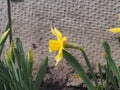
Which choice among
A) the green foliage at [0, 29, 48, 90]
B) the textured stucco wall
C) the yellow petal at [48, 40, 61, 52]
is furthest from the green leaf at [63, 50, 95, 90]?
the textured stucco wall

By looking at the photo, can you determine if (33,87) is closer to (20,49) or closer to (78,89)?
(20,49)

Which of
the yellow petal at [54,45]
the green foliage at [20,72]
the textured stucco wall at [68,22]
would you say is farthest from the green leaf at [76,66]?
the textured stucco wall at [68,22]

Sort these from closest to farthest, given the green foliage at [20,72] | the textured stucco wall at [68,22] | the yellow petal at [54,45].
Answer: the yellow petal at [54,45] → the green foliage at [20,72] → the textured stucco wall at [68,22]

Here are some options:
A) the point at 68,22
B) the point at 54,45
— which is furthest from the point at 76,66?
the point at 68,22

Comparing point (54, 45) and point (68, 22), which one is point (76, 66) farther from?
point (68, 22)

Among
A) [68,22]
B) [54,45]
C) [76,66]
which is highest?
[54,45]

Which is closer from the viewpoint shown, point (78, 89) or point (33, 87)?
point (33, 87)

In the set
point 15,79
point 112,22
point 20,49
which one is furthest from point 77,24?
point 15,79

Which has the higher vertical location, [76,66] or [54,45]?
[54,45]

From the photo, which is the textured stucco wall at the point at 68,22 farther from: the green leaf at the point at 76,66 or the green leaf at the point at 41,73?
the green leaf at the point at 76,66

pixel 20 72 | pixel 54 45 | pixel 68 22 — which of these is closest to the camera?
pixel 54 45

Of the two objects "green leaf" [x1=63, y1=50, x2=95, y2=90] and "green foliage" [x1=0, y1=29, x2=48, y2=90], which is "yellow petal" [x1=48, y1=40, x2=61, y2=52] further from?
"green foliage" [x1=0, y1=29, x2=48, y2=90]
